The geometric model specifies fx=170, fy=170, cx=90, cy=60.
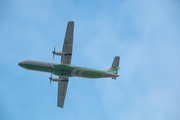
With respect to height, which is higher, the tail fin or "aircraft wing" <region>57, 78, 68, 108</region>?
the tail fin

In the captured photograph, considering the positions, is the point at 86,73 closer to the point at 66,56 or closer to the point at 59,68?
the point at 66,56

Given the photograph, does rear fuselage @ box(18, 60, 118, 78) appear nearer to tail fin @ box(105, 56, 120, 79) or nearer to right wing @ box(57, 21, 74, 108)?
right wing @ box(57, 21, 74, 108)

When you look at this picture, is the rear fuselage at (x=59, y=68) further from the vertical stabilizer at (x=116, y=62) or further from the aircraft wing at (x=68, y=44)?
the vertical stabilizer at (x=116, y=62)

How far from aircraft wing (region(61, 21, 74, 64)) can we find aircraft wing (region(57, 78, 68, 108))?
4.92m

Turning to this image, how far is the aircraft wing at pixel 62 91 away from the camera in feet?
104

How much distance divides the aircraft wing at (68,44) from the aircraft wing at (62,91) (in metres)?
4.92

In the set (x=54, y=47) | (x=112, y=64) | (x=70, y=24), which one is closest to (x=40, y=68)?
(x=54, y=47)

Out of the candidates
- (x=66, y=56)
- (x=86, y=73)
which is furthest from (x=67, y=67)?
(x=86, y=73)

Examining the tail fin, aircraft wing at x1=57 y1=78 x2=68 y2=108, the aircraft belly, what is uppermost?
the tail fin

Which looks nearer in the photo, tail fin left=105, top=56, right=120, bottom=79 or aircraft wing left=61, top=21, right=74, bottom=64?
aircraft wing left=61, top=21, right=74, bottom=64

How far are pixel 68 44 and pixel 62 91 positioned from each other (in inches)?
385

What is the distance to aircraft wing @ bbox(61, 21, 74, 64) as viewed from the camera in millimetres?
26523

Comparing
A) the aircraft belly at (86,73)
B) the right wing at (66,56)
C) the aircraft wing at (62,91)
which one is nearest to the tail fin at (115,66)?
the aircraft belly at (86,73)

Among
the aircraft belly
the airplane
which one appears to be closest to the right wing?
the airplane
